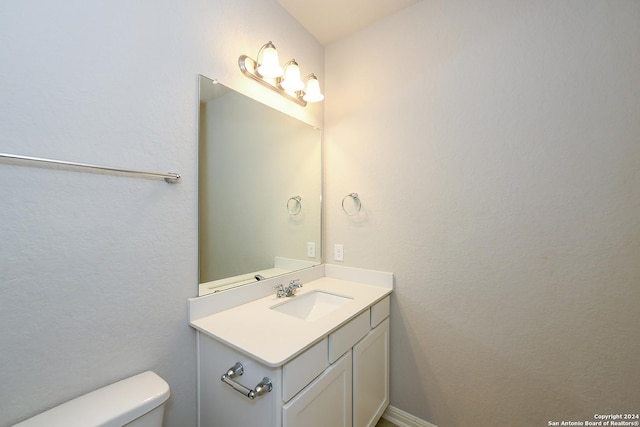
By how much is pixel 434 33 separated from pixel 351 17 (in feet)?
1.83

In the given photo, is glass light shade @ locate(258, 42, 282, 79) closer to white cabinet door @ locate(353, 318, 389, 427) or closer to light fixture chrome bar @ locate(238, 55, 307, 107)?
light fixture chrome bar @ locate(238, 55, 307, 107)

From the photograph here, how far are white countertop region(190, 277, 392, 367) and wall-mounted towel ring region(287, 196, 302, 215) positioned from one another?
58 centimetres

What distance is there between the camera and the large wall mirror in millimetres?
1216

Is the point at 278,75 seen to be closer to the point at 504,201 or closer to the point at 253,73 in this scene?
the point at 253,73

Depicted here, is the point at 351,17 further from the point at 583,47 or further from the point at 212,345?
the point at 212,345

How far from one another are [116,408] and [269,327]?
53 cm

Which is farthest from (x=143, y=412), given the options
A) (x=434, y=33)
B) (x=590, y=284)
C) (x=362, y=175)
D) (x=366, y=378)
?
(x=434, y=33)

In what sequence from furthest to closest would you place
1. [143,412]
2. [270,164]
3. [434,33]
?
[270,164]
[434,33]
[143,412]

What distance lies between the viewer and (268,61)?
135cm

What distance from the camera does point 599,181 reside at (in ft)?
3.59

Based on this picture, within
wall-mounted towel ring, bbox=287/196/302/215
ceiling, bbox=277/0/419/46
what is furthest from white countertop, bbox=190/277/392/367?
ceiling, bbox=277/0/419/46

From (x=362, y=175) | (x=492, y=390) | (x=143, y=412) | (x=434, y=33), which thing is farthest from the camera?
(x=362, y=175)

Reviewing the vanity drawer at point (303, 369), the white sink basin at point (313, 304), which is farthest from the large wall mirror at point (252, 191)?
the vanity drawer at point (303, 369)

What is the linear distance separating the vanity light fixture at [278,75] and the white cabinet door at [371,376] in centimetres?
155
